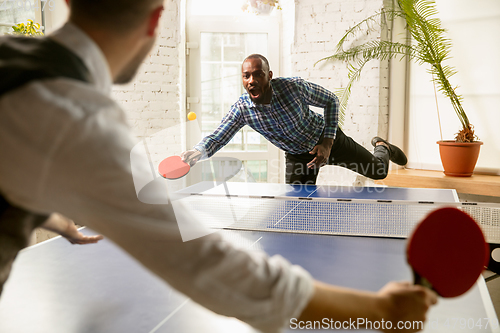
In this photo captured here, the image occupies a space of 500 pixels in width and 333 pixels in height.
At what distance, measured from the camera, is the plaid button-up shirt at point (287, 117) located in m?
3.05

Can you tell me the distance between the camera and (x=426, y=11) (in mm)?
3781

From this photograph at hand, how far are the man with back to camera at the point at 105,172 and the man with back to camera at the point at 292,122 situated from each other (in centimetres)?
222

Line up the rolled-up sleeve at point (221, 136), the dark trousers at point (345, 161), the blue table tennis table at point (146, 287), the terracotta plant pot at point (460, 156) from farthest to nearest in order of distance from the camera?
the terracotta plant pot at point (460, 156) → the dark trousers at point (345, 161) → the rolled-up sleeve at point (221, 136) → the blue table tennis table at point (146, 287)

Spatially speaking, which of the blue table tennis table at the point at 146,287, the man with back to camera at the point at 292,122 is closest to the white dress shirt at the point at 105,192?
the blue table tennis table at the point at 146,287

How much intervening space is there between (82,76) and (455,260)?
0.72 meters

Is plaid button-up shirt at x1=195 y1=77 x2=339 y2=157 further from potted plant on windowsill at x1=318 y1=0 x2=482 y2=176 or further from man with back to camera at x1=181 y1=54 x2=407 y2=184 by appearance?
potted plant on windowsill at x1=318 y1=0 x2=482 y2=176

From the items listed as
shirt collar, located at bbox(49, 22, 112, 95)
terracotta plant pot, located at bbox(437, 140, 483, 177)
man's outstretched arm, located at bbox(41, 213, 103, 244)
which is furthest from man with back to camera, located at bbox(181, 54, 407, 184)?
shirt collar, located at bbox(49, 22, 112, 95)

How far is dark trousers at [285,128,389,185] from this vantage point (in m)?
3.31

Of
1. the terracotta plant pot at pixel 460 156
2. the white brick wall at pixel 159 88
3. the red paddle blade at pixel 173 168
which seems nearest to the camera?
the red paddle blade at pixel 173 168

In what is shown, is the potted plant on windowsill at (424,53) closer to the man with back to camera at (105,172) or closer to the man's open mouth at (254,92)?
the man's open mouth at (254,92)

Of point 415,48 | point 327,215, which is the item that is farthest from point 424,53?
point 327,215

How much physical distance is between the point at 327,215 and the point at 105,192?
6.05 feet

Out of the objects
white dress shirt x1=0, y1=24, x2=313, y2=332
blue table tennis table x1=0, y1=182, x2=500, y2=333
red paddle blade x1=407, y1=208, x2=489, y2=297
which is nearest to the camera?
white dress shirt x1=0, y1=24, x2=313, y2=332

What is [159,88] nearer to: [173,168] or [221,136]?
[221,136]
